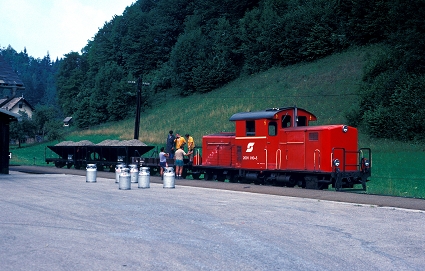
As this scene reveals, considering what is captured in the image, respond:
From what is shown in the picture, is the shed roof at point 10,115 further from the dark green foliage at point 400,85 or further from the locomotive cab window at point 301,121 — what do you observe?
the dark green foliage at point 400,85

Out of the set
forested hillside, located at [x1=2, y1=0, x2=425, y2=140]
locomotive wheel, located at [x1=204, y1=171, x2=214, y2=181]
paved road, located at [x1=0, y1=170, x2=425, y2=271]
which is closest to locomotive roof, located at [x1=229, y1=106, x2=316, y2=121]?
locomotive wheel, located at [x1=204, y1=171, x2=214, y2=181]

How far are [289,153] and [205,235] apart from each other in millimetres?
12715

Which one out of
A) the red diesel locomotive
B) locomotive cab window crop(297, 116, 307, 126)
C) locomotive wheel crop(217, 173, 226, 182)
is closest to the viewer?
the red diesel locomotive

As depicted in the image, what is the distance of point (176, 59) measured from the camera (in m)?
83.4

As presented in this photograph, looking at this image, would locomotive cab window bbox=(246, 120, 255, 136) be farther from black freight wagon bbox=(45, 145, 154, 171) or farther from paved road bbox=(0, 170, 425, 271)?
black freight wagon bbox=(45, 145, 154, 171)

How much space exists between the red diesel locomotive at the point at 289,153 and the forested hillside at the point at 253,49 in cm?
2277

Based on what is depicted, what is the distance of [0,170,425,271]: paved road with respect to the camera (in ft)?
25.4

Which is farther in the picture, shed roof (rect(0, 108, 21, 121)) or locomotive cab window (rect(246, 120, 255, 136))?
shed roof (rect(0, 108, 21, 121))

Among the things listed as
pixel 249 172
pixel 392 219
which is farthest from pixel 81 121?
pixel 392 219

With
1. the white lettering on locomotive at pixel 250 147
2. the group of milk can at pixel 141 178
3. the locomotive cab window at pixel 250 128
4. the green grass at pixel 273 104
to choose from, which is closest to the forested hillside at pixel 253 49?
the green grass at pixel 273 104

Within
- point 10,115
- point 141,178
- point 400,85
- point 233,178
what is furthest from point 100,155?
point 400,85

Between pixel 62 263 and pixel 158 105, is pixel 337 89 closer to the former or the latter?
pixel 158 105

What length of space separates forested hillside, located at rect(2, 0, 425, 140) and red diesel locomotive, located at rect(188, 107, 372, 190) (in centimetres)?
2277

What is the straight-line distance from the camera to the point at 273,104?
191 ft
